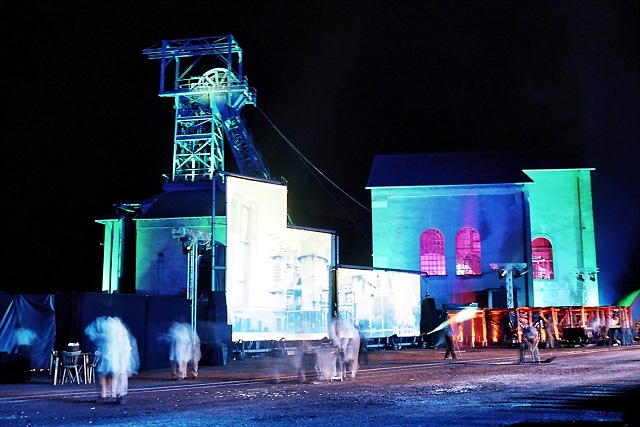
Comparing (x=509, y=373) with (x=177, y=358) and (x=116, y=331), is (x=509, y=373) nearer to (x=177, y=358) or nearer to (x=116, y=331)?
(x=177, y=358)

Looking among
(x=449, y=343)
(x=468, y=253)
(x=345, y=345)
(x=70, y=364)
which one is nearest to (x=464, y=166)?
(x=468, y=253)

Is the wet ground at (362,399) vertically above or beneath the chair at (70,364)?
beneath

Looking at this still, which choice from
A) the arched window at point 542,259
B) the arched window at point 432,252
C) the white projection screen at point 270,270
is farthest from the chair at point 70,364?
the arched window at point 542,259

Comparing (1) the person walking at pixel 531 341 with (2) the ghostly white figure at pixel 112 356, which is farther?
(1) the person walking at pixel 531 341

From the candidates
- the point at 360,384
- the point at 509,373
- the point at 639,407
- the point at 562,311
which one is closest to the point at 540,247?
the point at 562,311

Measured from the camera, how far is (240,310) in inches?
1051

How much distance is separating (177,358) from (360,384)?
5.33m

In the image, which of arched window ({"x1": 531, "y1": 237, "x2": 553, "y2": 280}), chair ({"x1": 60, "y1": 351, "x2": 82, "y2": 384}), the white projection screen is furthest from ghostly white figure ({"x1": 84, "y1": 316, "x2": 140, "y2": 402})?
arched window ({"x1": 531, "y1": 237, "x2": 553, "y2": 280})

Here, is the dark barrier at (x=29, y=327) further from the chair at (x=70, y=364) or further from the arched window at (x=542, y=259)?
the arched window at (x=542, y=259)

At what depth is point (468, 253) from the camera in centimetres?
4047

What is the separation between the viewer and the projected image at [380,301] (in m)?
30.9

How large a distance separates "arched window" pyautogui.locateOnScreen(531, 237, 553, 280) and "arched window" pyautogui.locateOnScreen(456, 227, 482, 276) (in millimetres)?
3549

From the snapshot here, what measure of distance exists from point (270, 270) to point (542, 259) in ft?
67.0

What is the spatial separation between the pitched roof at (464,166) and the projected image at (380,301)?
7.97 metres
